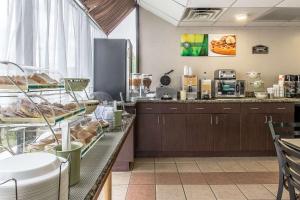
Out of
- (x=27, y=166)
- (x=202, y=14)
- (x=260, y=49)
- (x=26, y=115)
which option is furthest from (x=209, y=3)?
(x=27, y=166)

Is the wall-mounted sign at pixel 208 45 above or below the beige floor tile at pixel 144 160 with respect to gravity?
above

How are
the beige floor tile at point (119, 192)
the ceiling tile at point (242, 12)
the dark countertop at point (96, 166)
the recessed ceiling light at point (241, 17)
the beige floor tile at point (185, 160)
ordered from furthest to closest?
the recessed ceiling light at point (241, 17), the beige floor tile at point (185, 160), the ceiling tile at point (242, 12), the beige floor tile at point (119, 192), the dark countertop at point (96, 166)

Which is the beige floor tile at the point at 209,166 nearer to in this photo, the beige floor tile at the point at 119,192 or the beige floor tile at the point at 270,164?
the beige floor tile at the point at 270,164

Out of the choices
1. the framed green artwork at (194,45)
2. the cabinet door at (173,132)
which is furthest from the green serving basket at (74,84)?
the framed green artwork at (194,45)

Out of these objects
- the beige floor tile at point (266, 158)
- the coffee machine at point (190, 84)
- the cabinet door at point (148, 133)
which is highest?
the coffee machine at point (190, 84)

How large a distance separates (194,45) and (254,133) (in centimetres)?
213

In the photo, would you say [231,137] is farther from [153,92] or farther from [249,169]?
[153,92]

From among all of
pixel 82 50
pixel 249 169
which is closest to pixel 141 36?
pixel 82 50

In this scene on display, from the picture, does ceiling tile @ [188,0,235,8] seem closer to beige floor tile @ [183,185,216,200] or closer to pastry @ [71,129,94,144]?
beige floor tile @ [183,185,216,200]

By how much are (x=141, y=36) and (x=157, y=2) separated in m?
1.09

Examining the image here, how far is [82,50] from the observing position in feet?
12.9

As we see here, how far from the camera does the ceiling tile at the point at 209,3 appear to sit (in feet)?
12.8

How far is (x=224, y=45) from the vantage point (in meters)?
5.65

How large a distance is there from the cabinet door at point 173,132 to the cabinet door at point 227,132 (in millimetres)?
558
